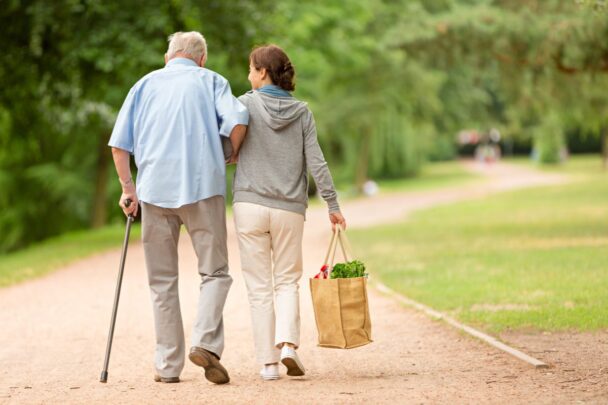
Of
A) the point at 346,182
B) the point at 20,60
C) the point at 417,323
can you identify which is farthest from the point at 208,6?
the point at 346,182

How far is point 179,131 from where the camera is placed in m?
6.55

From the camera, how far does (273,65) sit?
667 centimetres

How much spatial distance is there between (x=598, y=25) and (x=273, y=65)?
11553 millimetres

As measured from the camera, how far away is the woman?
6.61 meters

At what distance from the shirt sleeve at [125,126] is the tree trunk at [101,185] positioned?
19.7 meters

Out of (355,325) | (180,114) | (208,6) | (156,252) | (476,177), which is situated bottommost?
(476,177)

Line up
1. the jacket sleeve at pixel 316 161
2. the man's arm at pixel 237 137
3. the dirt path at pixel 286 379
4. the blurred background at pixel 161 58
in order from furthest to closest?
the blurred background at pixel 161 58 → the jacket sleeve at pixel 316 161 → the man's arm at pixel 237 137 → the dirt path at pixel 286 379

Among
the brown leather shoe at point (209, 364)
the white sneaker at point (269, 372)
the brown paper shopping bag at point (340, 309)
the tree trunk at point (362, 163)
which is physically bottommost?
the tree trunk at point (362, 163)

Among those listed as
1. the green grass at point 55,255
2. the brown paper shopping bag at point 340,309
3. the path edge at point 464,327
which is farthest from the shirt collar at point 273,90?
the green grass at point 55,255

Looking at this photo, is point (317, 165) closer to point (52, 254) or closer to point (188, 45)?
point (188, 45)

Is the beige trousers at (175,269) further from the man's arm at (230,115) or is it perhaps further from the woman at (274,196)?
the man's arm at (230,115)

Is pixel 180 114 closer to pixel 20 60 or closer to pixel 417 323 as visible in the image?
pixel 417 323

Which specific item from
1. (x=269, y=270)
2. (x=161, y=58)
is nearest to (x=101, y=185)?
(x=161, y=58)

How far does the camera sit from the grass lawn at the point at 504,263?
984 centimetres
